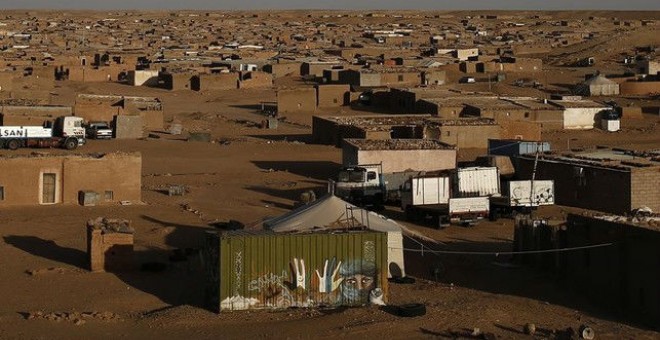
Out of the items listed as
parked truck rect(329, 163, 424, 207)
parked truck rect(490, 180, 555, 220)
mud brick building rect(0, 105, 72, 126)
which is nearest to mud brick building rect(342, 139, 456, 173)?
parked truck rect(329, 163, 424, 207)

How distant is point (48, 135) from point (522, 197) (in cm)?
1820

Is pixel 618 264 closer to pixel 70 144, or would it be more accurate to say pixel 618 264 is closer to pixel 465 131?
pixel 465 131

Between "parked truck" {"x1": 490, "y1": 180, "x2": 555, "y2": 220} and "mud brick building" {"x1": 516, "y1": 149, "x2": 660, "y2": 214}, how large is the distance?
847 mm

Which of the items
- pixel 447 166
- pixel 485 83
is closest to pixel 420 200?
pixel 447 166

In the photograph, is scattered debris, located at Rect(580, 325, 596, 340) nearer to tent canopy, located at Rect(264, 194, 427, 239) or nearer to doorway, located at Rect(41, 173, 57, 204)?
tent canopy, located at Rect(264, 194, 427, 239)

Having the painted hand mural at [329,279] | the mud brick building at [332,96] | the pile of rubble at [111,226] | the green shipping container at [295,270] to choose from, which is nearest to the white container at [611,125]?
the mud brick building at [332,96]

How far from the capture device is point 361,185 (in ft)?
98.0

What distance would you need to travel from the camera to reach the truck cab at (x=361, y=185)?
2941 cm

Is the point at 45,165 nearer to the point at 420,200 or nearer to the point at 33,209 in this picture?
the point at 33,209

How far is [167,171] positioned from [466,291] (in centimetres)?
1784

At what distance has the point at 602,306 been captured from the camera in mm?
18797

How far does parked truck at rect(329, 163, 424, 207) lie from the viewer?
2945cm

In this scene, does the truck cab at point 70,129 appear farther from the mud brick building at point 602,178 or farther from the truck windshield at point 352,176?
the mud brick building at point 602,178

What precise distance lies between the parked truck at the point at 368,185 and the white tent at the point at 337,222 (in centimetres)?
723
